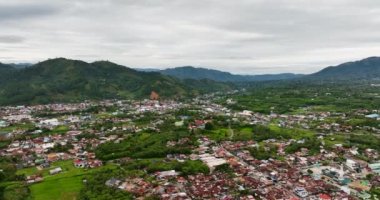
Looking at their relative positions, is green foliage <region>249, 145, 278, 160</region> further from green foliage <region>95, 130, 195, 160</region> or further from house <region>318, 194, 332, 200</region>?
house <region>318, 194, 332, 200</region>

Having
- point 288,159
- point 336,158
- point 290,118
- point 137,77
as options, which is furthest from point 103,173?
point 137,77

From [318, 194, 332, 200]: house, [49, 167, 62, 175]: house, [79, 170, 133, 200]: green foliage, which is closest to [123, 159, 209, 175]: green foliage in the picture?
[79, 170, 133, 200]: green foliage

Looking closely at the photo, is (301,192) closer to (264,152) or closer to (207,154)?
(264,152)

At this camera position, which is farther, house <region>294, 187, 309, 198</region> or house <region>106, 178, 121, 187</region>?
house <region>106, 178, 121, 187</region>

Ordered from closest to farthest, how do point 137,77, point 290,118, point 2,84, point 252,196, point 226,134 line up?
1. point 252,196
2. point 226,134
3. point 290,118
4. point 2,84
5. point 137,77

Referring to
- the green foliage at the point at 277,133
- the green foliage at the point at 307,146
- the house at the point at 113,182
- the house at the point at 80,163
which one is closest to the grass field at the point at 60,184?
the house at the point at 80,163

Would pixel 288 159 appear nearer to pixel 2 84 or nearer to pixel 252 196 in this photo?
pixel 252 196

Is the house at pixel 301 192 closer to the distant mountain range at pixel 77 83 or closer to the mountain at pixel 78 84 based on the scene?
the mountain at pixel 78 84
